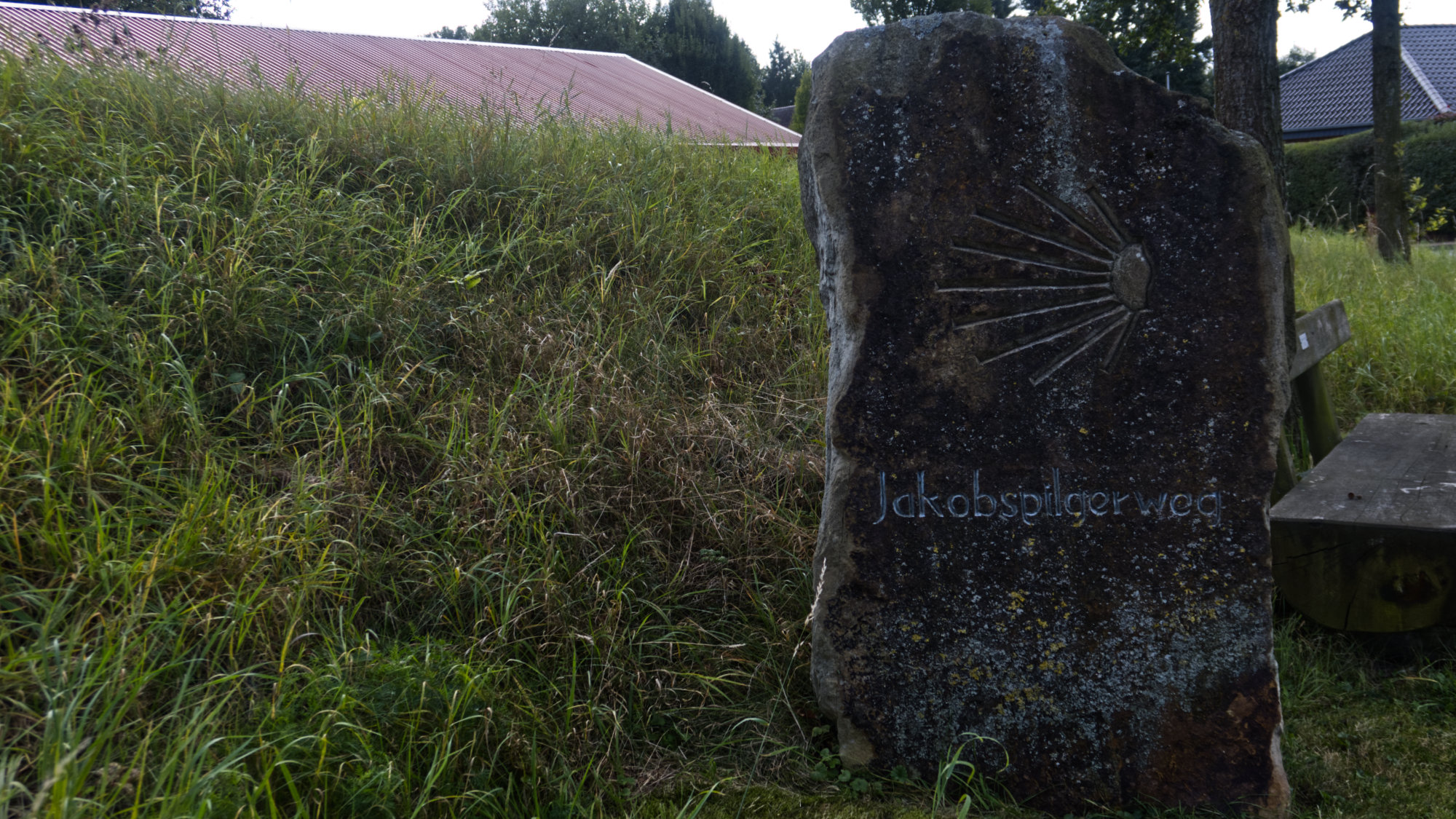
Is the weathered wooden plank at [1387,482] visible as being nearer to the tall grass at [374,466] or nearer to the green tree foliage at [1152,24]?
the tall grass at [374,466]

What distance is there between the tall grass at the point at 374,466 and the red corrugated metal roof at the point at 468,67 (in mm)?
2100

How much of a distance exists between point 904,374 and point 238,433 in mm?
2077

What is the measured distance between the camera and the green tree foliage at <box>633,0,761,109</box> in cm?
2725

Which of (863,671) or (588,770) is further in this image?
(863,671)

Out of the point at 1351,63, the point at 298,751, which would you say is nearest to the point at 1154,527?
the point at 298,751

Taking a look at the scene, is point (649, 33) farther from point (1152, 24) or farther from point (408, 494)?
point (408, 494)

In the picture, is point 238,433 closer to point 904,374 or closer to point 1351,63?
point 904,374

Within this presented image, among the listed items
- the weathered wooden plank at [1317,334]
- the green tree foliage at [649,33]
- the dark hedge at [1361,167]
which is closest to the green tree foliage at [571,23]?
the green tree foliage at [649,33]

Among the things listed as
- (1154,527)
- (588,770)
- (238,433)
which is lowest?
(588,770)

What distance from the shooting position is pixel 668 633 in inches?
97.1

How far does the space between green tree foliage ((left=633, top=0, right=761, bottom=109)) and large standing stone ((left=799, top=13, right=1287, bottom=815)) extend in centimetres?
2579

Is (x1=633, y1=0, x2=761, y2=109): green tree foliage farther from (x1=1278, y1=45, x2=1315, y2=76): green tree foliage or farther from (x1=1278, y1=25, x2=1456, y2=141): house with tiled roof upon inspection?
(x1=1278, y1=45, x2=1315, y2=76): green tree foliage

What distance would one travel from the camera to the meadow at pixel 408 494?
6.12ft

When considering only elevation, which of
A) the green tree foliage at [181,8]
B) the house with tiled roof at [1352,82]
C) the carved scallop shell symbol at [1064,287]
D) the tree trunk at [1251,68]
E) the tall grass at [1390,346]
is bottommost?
the tall grass at [1390,346]
